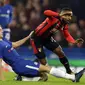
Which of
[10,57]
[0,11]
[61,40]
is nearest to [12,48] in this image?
[10,57]

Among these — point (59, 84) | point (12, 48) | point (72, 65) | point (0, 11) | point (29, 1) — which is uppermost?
point (29, 1)

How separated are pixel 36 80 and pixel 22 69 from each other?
657 millimetres

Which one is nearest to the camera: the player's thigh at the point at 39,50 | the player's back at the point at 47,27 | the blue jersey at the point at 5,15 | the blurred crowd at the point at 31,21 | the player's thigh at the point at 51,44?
the player's back at the point at 47,27

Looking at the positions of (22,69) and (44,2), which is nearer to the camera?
(22,69)

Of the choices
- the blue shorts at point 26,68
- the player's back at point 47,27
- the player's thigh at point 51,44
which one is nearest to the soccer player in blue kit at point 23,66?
the blue shorts at point 26,68

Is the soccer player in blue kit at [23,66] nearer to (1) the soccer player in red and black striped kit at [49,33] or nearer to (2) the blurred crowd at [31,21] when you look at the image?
(1) the soccer player in red and black striped kit at [49,33]

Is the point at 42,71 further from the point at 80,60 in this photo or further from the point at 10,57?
the point at 80,60

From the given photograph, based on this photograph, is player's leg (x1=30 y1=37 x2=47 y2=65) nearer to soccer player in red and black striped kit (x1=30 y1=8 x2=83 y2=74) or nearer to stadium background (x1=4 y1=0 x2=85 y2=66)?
soccer player in red and black striped kit (x1=30 y1=8 x2=83 y2=74)

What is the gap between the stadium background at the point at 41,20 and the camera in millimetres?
16812

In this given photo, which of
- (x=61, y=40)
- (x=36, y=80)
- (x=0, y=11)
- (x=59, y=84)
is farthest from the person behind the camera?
(x=61, y=40)

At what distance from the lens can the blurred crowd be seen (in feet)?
57.3

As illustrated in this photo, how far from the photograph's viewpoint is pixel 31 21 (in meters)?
17.9

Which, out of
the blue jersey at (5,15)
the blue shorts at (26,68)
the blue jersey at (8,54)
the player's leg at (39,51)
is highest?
the blue jersey at (5,15)

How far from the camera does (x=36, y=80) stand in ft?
37.9
